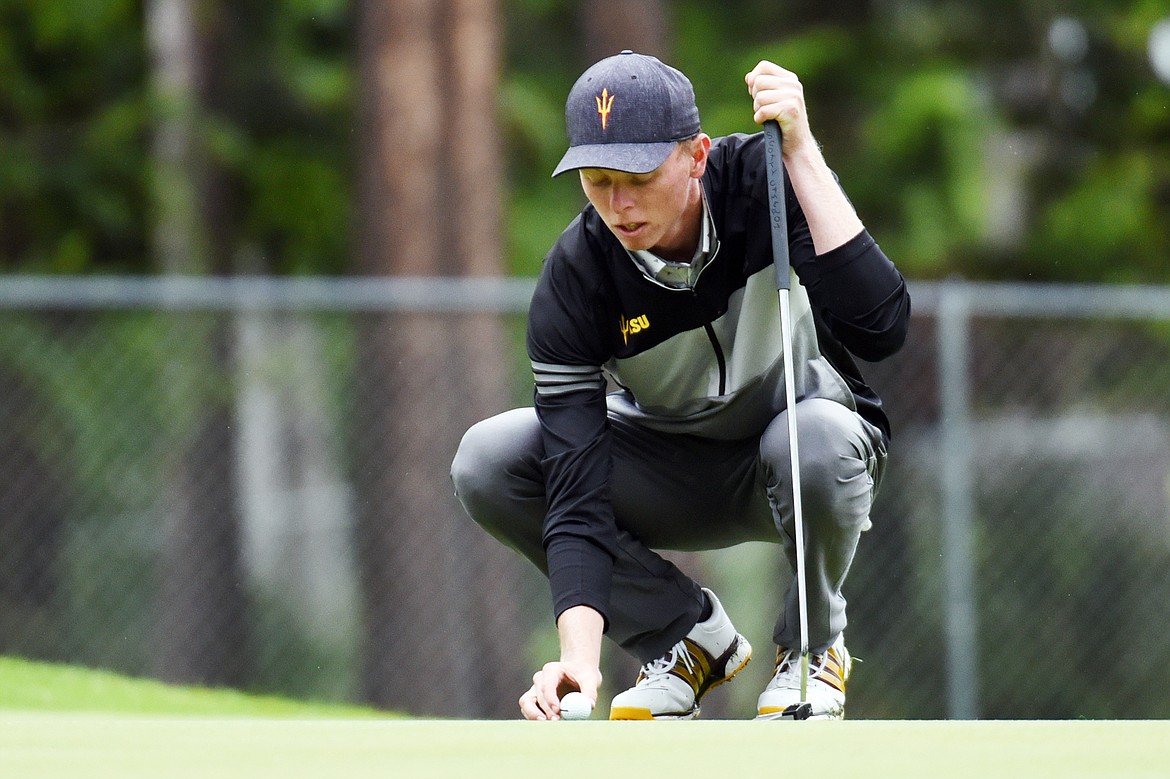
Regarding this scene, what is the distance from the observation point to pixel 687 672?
11.0ft

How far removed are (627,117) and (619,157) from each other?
8cm

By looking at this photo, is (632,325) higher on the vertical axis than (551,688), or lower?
higher

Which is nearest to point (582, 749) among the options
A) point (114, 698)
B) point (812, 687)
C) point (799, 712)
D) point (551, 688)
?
point (551, 688)

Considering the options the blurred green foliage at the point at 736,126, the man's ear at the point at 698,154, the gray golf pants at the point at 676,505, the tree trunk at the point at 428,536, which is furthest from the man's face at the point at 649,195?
the blurred green foliage at the point at 736,126

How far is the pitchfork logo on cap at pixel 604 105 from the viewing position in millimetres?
2768

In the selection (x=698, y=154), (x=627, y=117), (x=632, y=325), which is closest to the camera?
(x=627, y=117)

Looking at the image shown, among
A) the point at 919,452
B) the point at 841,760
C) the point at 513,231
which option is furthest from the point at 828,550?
the point at 513,231

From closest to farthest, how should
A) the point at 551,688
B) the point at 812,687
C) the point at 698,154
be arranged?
the point at 551,688 < the point at 698,154 < the point at 812,687

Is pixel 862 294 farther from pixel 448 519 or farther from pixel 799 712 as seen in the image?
pixel 448 519

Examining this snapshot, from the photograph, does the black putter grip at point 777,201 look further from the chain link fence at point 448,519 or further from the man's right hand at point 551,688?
the chain link fence at point 448,519

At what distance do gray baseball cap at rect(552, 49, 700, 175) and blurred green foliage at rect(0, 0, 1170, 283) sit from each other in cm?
656

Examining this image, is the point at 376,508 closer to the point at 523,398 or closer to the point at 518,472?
the point at 523,398

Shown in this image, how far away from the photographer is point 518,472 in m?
3.24

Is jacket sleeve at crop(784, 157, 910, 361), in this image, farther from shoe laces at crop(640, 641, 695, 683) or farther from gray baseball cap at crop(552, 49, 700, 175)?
shoe laces at crop(640, 641, 695, 683)
